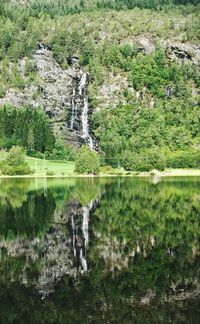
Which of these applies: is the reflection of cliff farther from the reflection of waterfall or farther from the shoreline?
the shoreline

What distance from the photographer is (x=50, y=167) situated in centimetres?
17662

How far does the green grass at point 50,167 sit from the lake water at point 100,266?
11522cm

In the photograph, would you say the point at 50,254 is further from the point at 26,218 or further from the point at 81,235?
the point at 26,218

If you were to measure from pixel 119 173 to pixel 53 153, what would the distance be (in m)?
33.2

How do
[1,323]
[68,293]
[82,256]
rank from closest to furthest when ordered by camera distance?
[1,323] < [68,293] < [82,256]

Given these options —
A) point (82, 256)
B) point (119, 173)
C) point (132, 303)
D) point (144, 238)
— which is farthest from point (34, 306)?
point (119, 173)

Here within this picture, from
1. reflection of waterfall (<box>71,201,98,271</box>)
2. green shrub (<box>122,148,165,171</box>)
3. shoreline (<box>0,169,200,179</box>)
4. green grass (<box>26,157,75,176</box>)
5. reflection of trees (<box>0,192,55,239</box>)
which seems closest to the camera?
reflection of waterfall (<box>71,201,98,271</box>)

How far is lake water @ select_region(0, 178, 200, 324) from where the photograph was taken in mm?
21328

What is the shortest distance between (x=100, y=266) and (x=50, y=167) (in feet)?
487

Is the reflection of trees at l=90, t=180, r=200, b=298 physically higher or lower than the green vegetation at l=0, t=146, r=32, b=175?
higher

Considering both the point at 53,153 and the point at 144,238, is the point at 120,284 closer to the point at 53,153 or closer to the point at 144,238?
the point at 144,238

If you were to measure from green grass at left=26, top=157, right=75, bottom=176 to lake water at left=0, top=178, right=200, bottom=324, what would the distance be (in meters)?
115

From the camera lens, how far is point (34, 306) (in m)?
22.0

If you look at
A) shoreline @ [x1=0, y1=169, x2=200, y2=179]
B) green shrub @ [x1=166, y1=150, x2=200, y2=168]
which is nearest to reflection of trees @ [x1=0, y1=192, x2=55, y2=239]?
shoreline @ [x1=0, y1=169, x2=200, y2=179]
